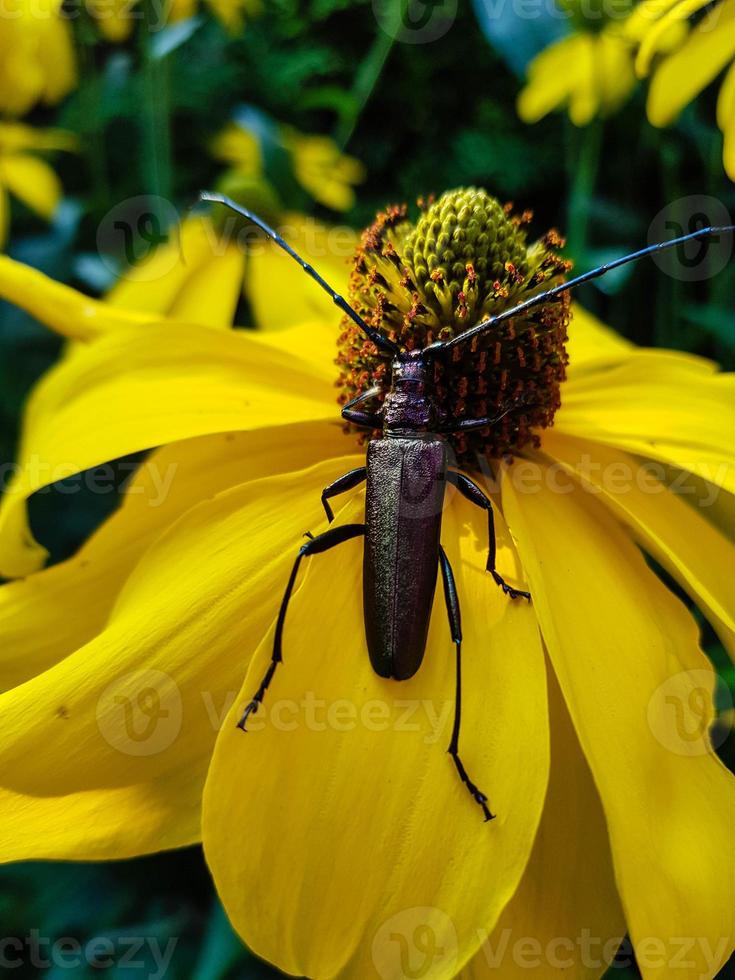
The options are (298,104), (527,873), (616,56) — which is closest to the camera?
(527,873)

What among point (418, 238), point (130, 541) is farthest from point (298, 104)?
point (130, 541)

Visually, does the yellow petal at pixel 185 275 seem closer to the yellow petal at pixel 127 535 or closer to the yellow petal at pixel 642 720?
the yellow petal at pixel 127 535

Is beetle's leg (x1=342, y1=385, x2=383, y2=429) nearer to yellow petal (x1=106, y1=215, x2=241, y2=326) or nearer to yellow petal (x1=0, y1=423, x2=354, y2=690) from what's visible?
yellow petal (x1=0, y1=423, x2=354, y2=690)

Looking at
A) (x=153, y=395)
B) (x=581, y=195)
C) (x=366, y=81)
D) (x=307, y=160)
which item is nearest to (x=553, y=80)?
(x=581, y=195)

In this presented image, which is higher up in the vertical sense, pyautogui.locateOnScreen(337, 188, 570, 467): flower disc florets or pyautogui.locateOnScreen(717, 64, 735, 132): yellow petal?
pyautogui.locateOnScreen(717, 64, 735, 132): yellow petal

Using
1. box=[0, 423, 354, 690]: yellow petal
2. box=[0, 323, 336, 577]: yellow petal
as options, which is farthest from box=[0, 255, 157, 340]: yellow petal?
box=[0, 423, 354, 690]: yellow petal

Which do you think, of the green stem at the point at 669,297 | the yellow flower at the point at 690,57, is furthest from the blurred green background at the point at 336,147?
the yellow flower at the point at 690,57

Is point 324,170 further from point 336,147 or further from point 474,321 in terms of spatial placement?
point 474,321

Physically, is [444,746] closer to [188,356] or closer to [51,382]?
[188,356]

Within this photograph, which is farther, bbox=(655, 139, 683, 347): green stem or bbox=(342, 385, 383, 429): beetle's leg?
bbox=(655, 139, 683, 347): green stem
